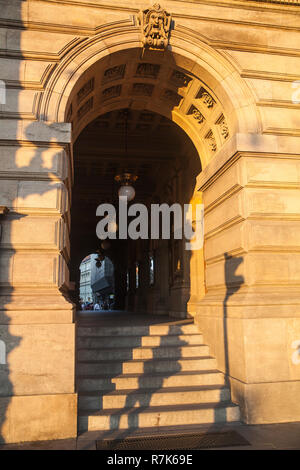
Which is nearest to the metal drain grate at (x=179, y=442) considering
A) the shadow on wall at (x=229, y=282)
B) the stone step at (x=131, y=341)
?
the shadow on wall at (x=229, y=282)

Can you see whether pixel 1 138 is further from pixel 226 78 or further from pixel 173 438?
pixel 173 438

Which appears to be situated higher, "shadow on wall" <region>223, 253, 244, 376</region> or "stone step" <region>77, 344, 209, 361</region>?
"shadow on wall" <region>223, 253, 244, 376</region>

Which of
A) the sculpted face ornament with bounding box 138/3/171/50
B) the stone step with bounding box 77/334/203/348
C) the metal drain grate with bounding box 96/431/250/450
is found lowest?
the metal drain grate with bounding box 96/431/250/450

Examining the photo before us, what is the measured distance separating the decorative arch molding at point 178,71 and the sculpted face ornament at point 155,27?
0.54 ft

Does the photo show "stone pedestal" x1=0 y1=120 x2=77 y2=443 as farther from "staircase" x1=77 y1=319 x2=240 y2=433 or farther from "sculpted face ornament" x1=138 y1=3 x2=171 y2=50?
"sculpted face ornament" x1=138 y1=3 x2=171 y2=50

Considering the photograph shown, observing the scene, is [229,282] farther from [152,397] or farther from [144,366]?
[152,397]

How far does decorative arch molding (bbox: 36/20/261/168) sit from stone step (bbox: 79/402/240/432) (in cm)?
516

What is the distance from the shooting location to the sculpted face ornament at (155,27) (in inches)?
304

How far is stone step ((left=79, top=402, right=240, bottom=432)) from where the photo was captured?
6.38 m

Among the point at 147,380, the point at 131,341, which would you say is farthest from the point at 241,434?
the point at 131,341

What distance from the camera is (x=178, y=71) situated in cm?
851

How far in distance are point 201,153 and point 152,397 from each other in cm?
565

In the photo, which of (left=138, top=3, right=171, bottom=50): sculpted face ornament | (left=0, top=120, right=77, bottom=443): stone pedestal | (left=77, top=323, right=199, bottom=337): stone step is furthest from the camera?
(left=77, top=323, right=199, bottom=337): stone step

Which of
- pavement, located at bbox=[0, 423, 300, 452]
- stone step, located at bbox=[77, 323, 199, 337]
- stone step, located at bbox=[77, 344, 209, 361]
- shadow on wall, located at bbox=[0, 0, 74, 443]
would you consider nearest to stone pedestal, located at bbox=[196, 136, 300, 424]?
pavement, located at bbox=[0, 423, 300, 452]
